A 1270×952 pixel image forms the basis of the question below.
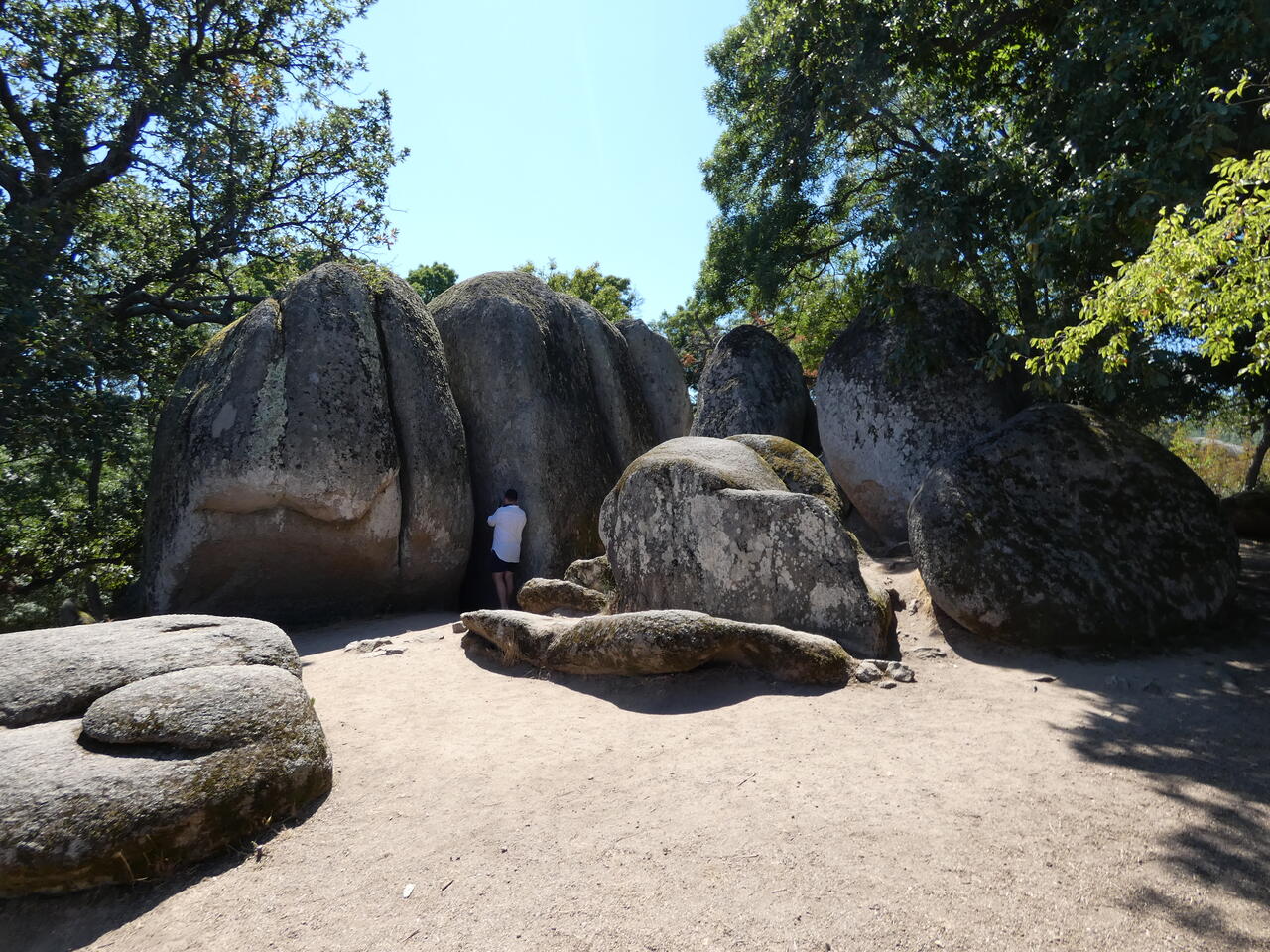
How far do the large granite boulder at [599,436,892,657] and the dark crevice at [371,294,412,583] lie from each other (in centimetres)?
301

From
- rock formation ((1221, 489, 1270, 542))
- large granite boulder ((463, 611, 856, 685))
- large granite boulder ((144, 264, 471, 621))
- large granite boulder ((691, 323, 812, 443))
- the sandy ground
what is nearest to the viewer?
the sandy ground

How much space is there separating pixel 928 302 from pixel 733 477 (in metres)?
4.55

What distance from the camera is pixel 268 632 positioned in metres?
4.94

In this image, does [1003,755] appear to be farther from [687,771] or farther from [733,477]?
[733,477]

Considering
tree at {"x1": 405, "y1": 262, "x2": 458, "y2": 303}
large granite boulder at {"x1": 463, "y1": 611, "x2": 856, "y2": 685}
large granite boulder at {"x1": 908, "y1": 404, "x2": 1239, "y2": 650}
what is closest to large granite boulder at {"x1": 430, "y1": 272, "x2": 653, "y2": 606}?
large granite boulder at {"x1": 463, "y1": 611, "x2": 856, "y2": 685}

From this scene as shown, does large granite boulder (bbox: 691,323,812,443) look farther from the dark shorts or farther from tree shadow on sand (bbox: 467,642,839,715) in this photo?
tree shadow on sand (bbox: 467,642,839,715)

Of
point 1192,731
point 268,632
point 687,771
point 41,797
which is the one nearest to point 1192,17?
point 1192,731

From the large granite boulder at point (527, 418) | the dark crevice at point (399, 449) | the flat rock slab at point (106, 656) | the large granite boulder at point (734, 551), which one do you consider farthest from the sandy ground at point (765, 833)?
the large granite boulder at point (527, 418)

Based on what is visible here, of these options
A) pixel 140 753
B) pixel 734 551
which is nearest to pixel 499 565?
pixel 734 551

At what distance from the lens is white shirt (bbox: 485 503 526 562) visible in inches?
392

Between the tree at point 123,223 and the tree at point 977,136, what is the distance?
6.50m

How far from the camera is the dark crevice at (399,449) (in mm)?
9438

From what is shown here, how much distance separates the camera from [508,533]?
998 cm

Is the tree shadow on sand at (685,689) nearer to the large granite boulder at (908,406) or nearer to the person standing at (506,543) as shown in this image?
the person standing at (506,543)
